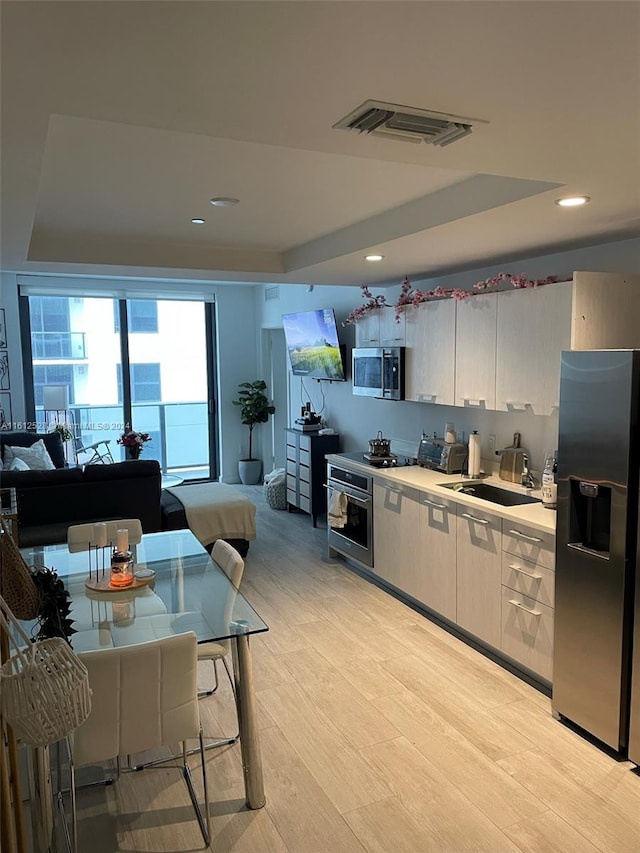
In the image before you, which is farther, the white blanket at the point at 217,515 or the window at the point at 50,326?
the window at the point at 50,326

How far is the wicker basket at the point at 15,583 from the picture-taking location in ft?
6.62

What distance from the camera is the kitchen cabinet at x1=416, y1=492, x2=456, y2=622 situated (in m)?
4.05

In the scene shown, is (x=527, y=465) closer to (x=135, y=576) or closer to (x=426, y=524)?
(x=426, y=524)

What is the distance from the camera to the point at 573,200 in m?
2.61

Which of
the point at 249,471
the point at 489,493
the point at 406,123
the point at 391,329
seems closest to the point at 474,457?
the point at 489,493

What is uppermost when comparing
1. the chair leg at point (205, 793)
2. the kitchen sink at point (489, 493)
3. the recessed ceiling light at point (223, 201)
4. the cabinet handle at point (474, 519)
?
the recessed ceiling light at point (223, 201)

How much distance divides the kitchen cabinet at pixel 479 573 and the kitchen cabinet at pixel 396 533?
0.48 metres

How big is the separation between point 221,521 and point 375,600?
4.94 ft

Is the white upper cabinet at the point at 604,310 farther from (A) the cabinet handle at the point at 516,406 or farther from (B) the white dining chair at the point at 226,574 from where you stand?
(B) the white dining chair at the point at 226,574

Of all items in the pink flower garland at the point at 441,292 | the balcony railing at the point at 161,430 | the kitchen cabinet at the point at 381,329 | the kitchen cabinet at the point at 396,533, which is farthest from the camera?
the balcony railing at the point at 161,430

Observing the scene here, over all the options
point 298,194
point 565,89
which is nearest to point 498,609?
point 298,194

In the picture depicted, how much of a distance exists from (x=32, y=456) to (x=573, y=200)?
6.04 metres

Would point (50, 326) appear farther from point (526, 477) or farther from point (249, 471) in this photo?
point (526, 477)

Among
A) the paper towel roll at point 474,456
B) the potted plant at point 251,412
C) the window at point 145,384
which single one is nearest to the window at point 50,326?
the window at point 145,384
